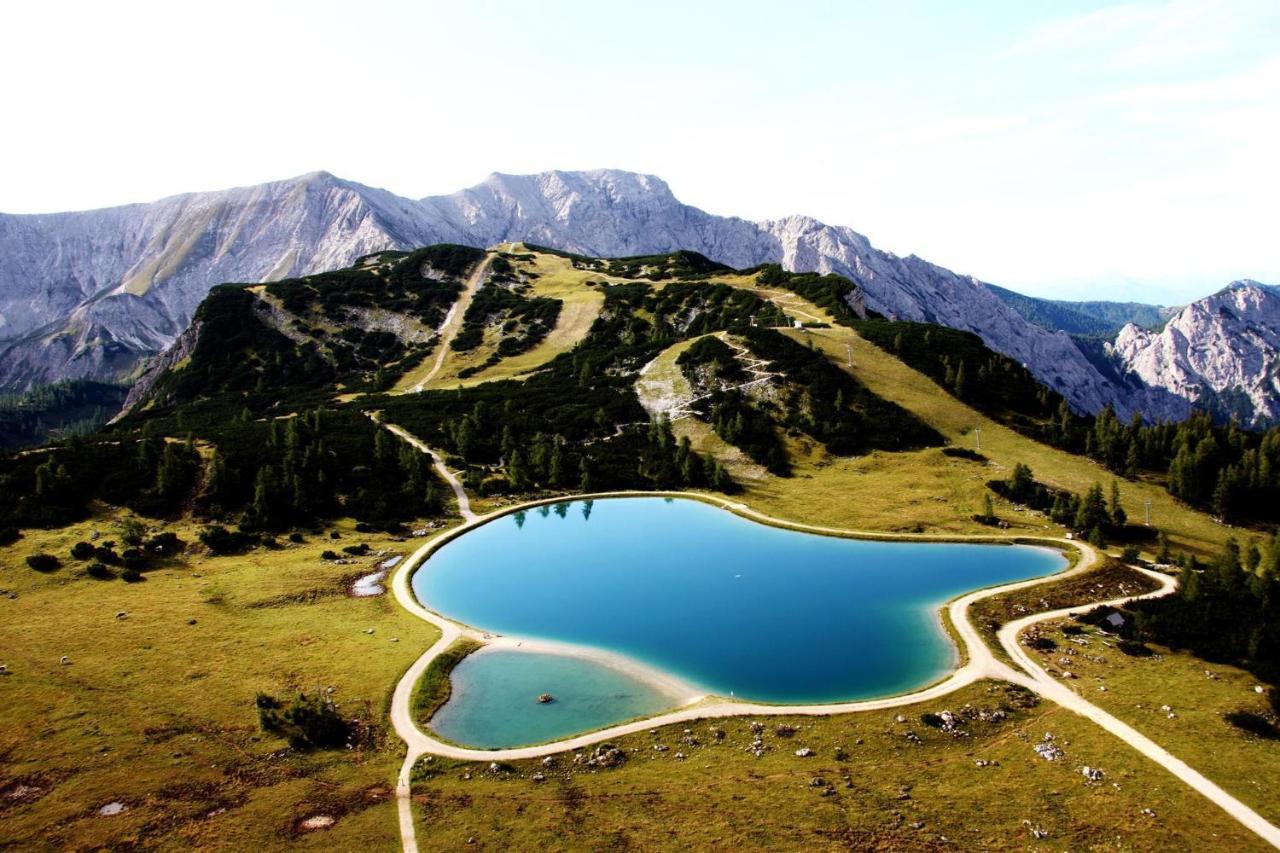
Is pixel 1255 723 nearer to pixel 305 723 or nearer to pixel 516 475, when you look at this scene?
pixel 305 723

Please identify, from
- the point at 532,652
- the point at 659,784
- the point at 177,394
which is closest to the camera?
the point at 659,784

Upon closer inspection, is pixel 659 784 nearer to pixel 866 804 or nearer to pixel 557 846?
pixel 557 846

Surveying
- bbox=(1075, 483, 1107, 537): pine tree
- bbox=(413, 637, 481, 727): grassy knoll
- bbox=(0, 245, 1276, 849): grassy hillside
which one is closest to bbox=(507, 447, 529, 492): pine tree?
bbox=(0, 245, 1276, 849): grassy hillside

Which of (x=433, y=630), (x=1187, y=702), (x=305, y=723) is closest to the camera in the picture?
(x=305, y=723)

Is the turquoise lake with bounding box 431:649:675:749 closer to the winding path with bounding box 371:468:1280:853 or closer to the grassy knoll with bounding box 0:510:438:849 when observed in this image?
the winding path with bounding box 371:468:1280:853

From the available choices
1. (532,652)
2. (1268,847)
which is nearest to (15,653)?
(532,652)

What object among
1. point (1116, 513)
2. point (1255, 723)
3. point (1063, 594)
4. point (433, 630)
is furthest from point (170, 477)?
point (1116, 513)
